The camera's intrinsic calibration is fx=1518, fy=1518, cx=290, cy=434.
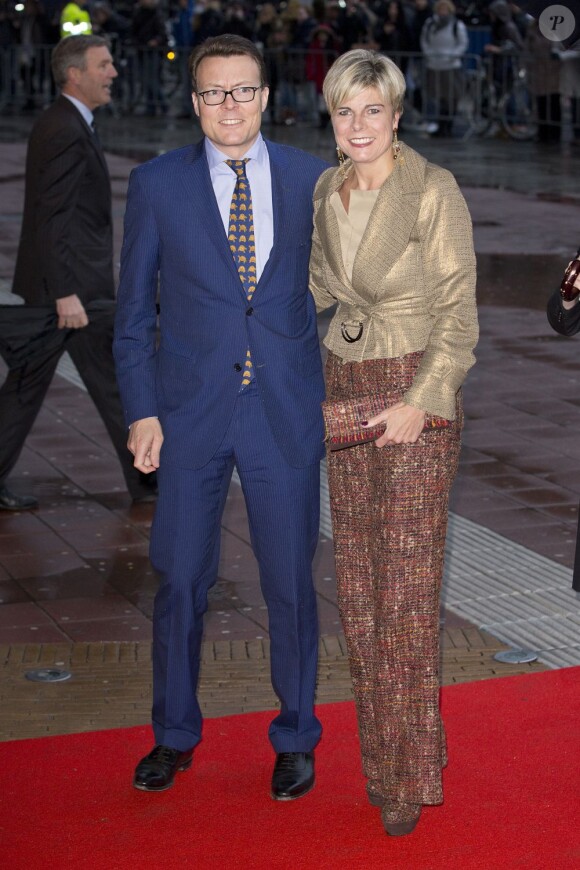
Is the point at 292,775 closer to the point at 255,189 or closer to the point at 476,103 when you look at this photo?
the point at 255,189

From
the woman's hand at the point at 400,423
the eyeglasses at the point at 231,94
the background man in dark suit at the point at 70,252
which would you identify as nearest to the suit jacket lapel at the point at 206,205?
the eyeglasses at the point at 231,94

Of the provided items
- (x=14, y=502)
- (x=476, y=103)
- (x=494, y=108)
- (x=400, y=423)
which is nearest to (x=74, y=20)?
(x=476, y=103)

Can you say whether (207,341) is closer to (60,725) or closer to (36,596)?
(60,725)

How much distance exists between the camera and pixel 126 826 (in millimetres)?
3889

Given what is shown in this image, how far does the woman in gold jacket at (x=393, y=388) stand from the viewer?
12.0 ft

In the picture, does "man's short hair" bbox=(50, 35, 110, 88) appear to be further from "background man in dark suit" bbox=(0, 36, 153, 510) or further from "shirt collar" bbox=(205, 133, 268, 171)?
"shirt collar" bbox=(205, 133, 268, 171)

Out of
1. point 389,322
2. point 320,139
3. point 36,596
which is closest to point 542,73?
point 320,139

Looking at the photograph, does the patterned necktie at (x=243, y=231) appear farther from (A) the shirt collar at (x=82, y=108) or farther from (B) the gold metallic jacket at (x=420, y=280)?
(A) the shirt collar at (x=82, y=108)

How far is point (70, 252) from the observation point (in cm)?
663

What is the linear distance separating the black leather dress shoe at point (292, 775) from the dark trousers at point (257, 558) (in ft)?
0.10

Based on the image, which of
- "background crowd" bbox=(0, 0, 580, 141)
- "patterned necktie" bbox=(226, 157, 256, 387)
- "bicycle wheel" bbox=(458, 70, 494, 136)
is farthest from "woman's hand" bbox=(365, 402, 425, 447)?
"bicycle wheel" bbox=(458, 70, 494, 136)

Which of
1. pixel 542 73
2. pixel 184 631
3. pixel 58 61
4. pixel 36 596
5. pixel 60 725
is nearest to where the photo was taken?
pixel 184 631

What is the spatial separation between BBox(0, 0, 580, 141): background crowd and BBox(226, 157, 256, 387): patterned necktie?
18.4m

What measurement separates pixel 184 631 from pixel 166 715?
251 mm
